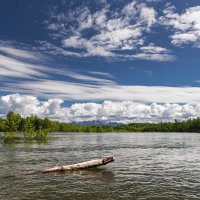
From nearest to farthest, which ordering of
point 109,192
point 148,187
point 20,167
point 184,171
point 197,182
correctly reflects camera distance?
point 109,192 < point 148,187 < point 197,182 < point 184,171 < point 20,167

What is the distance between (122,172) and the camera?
4569cm

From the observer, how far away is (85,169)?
47250 millimetres

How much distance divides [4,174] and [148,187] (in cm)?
2010

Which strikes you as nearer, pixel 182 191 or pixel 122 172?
pixel 182 191

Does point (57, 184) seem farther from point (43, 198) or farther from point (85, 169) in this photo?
point (85, 169)

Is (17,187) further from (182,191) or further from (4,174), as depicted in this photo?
(182,191)

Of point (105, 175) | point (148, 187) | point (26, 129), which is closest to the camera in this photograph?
point (148, 187)

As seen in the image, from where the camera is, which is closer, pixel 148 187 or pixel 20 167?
pixel 148 187

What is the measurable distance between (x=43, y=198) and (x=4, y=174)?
14603 mm

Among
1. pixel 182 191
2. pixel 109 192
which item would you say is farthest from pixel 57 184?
pixel 182 191

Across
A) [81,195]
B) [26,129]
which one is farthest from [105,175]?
[26,129]

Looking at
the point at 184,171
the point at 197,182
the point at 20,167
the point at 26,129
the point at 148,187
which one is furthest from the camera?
the point at 26,129

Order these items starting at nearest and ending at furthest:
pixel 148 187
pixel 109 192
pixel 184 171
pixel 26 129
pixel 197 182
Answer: pixel 109 192 < pixel 148 187 < pixel 197 182 < pixel 184 171 < pixel 26 129

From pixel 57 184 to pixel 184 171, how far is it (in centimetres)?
1985
